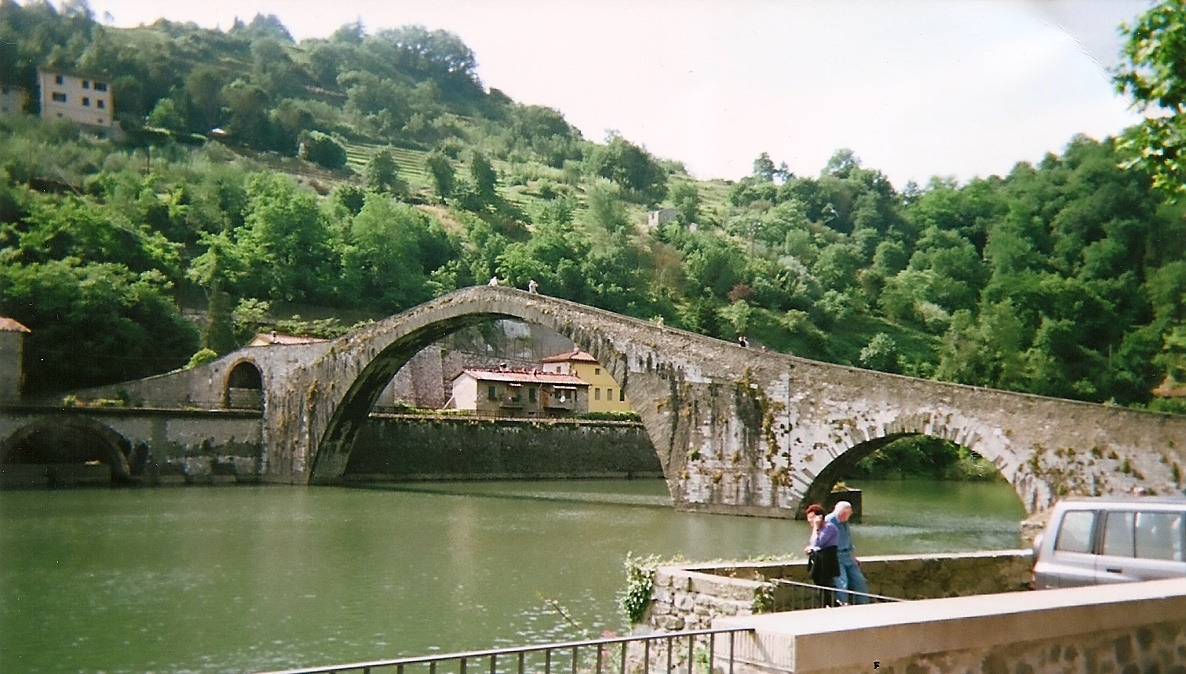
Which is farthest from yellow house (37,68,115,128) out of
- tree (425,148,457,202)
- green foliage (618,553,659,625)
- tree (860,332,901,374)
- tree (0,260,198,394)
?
green foliage (618,553,659,625)

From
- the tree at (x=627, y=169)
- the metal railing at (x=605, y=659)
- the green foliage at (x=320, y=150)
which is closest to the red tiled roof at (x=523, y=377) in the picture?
the metal railing at (x=605, y=659)

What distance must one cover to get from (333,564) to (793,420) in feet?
32.8

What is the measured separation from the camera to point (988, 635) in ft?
18.2

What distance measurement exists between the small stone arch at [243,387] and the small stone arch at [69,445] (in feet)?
A: 18.4

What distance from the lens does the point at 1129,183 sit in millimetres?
44062

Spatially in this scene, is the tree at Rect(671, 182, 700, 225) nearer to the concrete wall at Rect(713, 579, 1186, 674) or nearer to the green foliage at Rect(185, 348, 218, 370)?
the green foliage at Rect(185, 348, 218, 370)

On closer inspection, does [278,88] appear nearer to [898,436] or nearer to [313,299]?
[313,299]

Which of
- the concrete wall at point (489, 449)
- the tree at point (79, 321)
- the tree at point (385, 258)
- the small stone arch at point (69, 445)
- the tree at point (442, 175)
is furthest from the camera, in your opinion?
the tree at point (442, 175)

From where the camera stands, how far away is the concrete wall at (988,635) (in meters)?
4.99

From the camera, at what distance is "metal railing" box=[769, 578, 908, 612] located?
840 cm

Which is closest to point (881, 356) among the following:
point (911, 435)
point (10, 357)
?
point (911, 435)

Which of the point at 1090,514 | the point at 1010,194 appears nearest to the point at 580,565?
the point at 1090,514

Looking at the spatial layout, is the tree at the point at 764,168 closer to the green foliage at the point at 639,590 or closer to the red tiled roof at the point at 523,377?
the red tiled roof at the point at 523,377

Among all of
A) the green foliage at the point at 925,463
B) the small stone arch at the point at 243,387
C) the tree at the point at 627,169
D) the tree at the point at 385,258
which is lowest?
the green foliage at the point at 925,463
